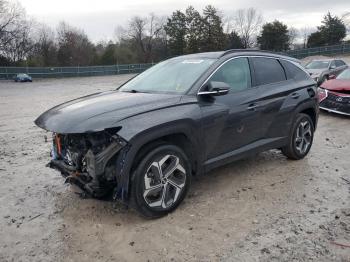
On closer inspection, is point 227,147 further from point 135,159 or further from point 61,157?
point 61,157

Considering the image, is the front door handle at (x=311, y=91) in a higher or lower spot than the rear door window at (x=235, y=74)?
lower

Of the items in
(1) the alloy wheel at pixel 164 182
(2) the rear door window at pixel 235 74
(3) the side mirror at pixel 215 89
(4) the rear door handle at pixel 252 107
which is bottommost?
(1) the alloy wheel at pixel 164 182

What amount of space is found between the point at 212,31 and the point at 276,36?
1116 cm

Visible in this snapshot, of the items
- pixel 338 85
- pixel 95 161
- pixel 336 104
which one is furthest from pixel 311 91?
→ pixel 338 85

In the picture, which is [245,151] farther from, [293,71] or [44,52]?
[44,52]

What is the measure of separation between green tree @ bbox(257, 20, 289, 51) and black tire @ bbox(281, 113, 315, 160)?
207ft

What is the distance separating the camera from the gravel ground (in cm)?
360

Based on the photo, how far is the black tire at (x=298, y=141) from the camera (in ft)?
19.6

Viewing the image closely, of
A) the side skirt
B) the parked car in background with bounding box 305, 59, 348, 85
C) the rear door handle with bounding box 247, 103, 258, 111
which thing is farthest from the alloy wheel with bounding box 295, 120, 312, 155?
the parked car in background with bounding box 305, 59, 348, 85

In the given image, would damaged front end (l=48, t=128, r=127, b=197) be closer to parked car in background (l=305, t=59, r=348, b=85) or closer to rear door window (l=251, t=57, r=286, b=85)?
rear door window (l=251, t=57, r=286, b=85)

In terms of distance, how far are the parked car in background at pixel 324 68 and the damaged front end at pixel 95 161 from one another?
14985mm

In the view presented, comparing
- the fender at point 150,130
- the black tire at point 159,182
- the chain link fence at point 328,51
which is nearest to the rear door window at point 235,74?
the fender at point 150,130

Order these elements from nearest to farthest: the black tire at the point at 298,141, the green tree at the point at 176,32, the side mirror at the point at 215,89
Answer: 1. the side mirror at the point at 215,89
2. the black tire at the point at 298,141
3. the green tree at the point at 176,32

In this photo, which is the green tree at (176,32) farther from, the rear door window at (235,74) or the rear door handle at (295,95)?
the rear door window at (235,74)
